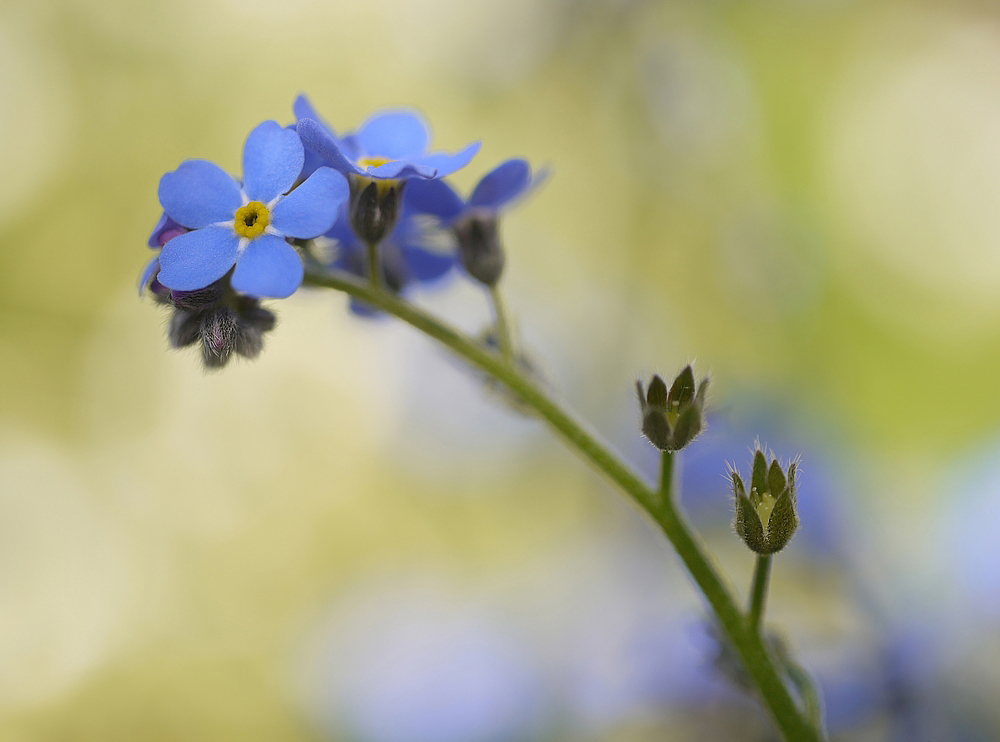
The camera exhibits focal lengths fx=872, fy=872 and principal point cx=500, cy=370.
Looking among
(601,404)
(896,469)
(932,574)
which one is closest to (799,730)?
(932,574)

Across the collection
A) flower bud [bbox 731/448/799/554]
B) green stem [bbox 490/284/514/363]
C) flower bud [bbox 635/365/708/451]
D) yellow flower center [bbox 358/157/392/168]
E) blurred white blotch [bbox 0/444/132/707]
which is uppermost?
blurred white blotch [bbox 0/444/132/707]

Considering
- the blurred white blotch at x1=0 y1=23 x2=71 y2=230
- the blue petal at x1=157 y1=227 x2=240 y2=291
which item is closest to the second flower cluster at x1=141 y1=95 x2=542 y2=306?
the blue petal at x1=157 y1=227 x2=240 y2=291

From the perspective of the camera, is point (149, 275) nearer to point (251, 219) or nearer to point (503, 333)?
point (251, 219)

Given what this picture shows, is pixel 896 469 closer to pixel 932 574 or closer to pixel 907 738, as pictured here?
pixel 932 574

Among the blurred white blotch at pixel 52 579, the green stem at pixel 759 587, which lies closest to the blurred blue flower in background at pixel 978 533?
the green stem at pixel 759 587

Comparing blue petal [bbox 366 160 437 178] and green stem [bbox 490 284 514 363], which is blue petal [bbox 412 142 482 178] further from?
green stem [bbox 490 284 514 363]
